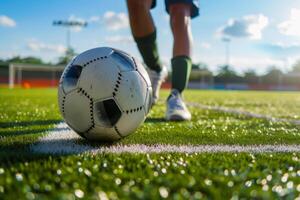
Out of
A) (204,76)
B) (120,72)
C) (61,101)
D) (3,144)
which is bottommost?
(204,76)

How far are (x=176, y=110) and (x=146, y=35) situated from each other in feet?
3.18

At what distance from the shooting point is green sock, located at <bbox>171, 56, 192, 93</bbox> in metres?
4.36

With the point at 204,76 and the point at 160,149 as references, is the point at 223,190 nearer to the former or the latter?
the point at 160,149

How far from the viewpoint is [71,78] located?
2.53 metres

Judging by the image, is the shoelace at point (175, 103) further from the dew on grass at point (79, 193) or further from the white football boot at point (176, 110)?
the dew on grass at point (79, 193)

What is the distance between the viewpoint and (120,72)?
2.48 metres

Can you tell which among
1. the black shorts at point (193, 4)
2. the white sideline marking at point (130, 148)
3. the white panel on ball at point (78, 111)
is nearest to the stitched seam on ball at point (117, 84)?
the white panel on ball at point (78, 111)

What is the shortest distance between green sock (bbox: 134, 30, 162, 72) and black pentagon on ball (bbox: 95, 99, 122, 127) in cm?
223

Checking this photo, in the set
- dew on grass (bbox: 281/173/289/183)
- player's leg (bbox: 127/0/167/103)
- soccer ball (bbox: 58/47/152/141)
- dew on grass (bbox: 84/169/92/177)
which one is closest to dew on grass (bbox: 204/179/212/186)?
dew on grass (bbox: 281/173/289/183)

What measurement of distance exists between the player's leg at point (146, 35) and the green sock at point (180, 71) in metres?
0.39

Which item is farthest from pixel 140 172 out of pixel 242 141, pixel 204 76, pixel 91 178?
pixel 204 76

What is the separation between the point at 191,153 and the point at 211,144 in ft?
1.25

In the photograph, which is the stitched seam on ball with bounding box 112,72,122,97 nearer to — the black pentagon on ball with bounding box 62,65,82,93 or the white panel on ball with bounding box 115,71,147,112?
the white panel on ball with bounding box 115,71,147,112

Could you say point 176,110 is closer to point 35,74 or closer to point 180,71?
point 180,71
